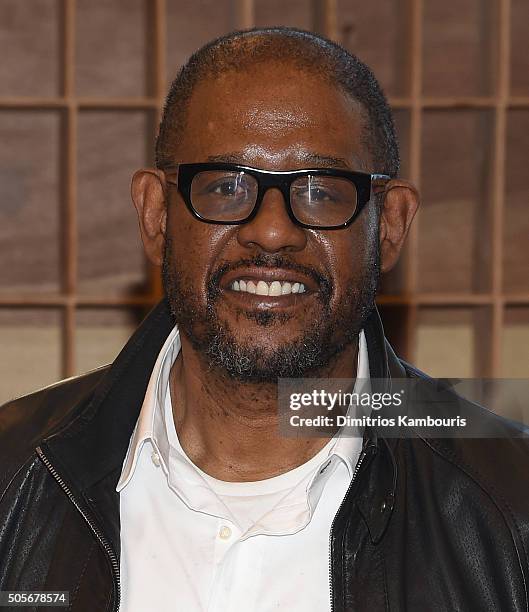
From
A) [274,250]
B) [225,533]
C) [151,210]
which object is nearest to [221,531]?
[225,533]

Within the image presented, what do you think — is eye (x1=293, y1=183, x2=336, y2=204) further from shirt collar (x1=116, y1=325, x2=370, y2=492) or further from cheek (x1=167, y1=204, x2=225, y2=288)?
shirt collar (x1=116, y1=325, x2=370, y2=492)

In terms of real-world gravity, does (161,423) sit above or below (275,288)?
below

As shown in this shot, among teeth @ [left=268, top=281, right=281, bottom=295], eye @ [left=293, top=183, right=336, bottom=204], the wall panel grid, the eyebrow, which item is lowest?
teeth @ [left=268, top=281, right=281, bottom=295]

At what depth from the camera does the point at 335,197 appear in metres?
1.52

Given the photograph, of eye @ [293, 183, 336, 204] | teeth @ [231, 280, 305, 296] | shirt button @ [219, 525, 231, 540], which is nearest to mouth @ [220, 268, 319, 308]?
teeth @ [231, 280, 305, 296]

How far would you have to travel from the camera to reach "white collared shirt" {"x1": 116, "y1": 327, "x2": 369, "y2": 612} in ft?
4.74

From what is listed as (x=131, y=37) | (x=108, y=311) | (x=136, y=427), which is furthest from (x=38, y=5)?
(x=136, y=427)

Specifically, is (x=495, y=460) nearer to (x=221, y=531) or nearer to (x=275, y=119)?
(x=221, y=531)

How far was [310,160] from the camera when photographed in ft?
4.91

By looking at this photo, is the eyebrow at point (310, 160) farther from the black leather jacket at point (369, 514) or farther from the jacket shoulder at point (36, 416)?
the jacket shoulder at point (36, 416)

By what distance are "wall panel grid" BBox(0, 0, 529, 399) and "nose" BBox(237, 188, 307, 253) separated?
6.17 feet

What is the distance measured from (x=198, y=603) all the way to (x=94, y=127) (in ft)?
7.43

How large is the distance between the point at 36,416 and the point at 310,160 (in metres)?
0.61

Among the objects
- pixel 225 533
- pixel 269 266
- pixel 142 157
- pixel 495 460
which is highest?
pixel 142 157
